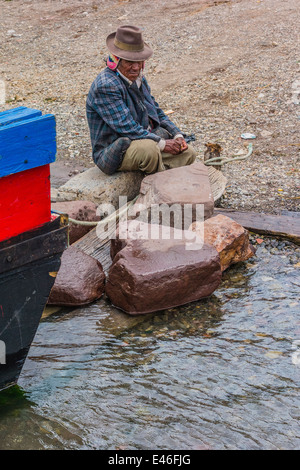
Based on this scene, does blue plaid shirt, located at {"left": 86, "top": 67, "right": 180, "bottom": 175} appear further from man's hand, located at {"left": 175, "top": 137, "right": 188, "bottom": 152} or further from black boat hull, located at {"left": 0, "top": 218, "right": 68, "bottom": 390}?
black boat hull, located at {"left": 0, "top": 218, "right": 68, "bottom": 390}

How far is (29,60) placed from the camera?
39.3 ft

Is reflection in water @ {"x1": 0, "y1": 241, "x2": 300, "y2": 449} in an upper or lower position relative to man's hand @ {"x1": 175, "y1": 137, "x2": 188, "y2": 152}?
lower

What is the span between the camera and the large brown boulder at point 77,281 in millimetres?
4164

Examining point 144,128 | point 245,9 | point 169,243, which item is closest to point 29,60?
point 245,9

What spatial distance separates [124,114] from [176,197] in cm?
90

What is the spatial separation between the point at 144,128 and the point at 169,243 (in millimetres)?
1607

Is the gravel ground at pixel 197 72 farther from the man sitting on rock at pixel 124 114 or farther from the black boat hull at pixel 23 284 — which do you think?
the black boat hull at pixel 23 284

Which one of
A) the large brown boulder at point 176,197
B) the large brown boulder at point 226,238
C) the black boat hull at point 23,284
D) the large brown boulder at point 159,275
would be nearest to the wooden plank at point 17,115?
the black boat hull at point 23,284

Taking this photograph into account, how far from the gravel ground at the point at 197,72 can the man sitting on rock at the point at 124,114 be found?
3.64 ft

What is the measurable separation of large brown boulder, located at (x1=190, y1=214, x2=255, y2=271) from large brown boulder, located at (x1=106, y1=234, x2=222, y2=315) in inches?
9.4

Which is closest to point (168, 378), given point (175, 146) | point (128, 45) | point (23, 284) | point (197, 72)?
point (23, 284)

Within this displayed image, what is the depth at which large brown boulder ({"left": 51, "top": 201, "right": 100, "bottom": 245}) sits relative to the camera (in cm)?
488

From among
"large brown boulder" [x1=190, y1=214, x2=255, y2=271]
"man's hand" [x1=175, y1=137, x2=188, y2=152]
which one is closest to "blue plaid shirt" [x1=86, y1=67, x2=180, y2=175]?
"man's hand" [x1=175, y1=137, x2=188, y2=152]
